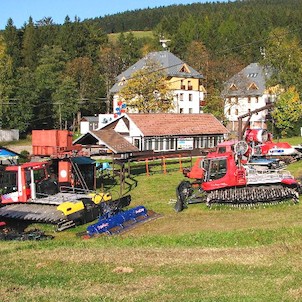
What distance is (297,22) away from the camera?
13112 centimetres

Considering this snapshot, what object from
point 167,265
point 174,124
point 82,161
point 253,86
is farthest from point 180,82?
point 167,265

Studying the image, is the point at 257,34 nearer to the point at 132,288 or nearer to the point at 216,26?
the point at 216,26

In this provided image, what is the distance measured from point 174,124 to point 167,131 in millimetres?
1441

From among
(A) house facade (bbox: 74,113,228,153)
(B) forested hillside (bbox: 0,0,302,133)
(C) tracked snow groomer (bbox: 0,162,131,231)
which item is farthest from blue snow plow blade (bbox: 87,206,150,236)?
(B) forested hillside (bbox: 0,0,302,133)

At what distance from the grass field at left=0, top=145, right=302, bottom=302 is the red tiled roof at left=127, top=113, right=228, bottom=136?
23.4m

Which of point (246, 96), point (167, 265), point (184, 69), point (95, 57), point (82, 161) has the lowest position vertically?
point (167, 265)

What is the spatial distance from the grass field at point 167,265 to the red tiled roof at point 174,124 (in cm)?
2341

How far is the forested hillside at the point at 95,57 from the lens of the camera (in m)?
70.3

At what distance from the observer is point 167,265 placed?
42.3 ft

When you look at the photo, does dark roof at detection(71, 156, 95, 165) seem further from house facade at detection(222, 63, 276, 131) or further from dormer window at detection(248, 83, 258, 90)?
dormer window at detection(248, 83, 258, 90)

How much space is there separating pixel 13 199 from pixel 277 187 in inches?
470

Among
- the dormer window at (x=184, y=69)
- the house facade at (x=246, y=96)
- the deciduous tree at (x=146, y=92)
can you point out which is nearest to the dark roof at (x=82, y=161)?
the deciduous tree at (x=146, y=92)

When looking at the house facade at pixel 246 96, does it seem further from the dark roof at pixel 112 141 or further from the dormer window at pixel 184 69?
the dark roof at pixel 112 141

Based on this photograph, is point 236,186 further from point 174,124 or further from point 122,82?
point 122,82
